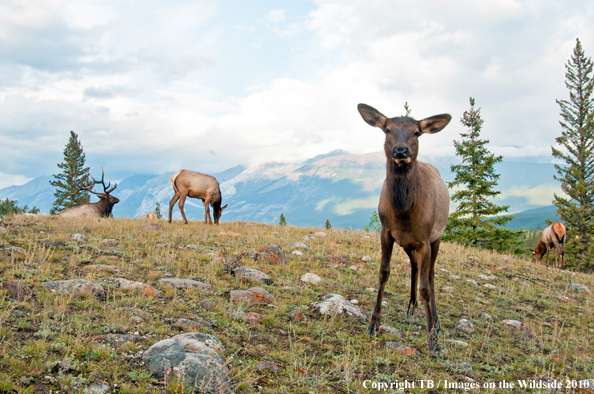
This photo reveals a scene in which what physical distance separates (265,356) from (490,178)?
29.3 m

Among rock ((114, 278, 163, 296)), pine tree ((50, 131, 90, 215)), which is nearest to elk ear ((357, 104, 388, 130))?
rock ((114, 278, 163, 296))

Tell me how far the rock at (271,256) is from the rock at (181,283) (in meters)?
2.69

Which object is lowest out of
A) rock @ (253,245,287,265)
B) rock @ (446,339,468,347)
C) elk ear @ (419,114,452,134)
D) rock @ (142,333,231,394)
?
rock @ (446,339,468,347)

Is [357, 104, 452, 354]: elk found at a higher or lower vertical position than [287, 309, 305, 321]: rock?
higher

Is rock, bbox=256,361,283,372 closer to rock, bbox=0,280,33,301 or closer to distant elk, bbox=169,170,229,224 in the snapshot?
rock, bbox=0,280,33,301

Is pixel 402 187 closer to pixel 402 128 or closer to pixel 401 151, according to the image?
pixel 401 151

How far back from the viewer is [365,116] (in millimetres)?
6332

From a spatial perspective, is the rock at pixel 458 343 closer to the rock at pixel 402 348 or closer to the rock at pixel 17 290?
the rock at pixel 402 348

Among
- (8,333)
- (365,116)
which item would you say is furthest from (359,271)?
(8,333)

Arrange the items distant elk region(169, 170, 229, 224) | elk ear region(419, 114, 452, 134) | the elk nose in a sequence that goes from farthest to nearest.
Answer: distant elk region(169, 170, 229, 224) < elk ear region(419, 114, 452, 134) < the elk nose

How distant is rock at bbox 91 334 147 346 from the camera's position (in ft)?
12.2

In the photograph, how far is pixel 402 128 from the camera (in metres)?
5.75

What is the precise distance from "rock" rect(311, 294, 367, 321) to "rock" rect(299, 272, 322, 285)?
4.81 ft

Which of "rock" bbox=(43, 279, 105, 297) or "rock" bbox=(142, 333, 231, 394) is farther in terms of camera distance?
"rock" bbox=(43, 279, 105, 297)
